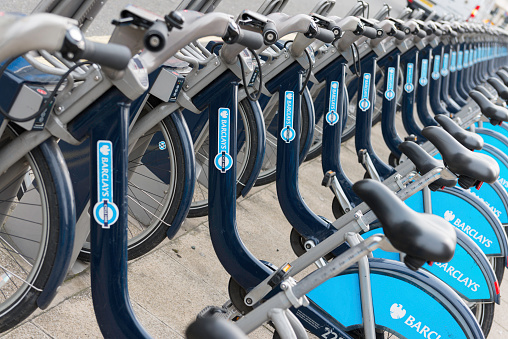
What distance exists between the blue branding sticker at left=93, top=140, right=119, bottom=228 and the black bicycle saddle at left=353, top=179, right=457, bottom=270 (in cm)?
81

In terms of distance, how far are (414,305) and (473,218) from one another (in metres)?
1.25

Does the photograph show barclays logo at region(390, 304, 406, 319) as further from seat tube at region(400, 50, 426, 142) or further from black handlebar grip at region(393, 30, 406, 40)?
seat tube at region(400, 50, 426, 142)

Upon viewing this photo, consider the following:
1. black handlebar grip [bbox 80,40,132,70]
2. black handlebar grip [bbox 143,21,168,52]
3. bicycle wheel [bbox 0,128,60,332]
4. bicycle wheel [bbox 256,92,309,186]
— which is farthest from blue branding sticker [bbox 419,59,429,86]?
black handlebar grip [bbox 80,40,132,70]

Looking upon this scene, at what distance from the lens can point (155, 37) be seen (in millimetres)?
1679

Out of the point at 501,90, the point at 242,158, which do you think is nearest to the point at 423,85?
the point at 501,90

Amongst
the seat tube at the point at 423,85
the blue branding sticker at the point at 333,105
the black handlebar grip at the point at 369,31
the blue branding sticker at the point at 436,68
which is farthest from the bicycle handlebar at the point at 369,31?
the blue branding sticker at the point at 436,68

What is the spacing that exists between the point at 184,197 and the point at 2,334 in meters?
0.88

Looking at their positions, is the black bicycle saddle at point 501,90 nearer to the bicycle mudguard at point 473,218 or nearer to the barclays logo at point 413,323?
the bicycle mudguard at point 473,218

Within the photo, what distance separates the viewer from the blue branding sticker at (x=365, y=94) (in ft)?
13.5

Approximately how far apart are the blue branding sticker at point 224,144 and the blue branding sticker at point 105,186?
0.64 metres

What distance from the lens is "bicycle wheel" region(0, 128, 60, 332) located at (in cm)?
209

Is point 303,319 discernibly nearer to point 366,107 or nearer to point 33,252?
point 33,252

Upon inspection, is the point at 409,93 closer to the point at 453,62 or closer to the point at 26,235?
the point at 453,62

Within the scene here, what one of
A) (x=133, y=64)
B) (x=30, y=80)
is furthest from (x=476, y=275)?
(x=30, y=80)
